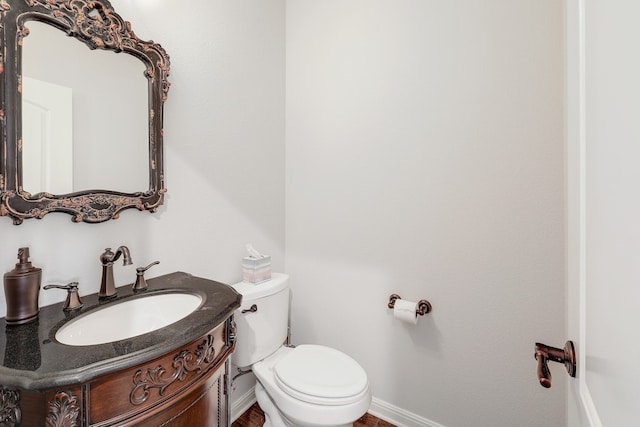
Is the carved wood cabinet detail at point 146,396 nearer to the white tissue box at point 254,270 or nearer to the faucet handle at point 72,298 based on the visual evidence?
the faucet handle at point 72,298

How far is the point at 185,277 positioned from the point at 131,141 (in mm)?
626

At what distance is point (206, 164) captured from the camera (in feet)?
4.99

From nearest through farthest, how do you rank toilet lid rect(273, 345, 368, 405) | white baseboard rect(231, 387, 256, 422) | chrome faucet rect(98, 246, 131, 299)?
chrome faucet rect(98, 246, 131, 299)
toilet lid rect(273, 345, 368, 405)
white baseboard rect(231, 387, 256, 422)

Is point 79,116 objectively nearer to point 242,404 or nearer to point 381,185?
point 381,185

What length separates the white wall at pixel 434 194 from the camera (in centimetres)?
126

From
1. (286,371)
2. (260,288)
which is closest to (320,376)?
(286,371)

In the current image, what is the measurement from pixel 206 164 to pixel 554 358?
153cm

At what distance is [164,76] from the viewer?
4.24ft

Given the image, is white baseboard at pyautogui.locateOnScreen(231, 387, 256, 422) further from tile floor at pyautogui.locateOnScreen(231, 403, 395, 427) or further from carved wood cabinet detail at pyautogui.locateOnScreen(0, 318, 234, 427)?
carved wood cabinet detail at pyautogui.locateOnScreen(0, 318, 234, 427)

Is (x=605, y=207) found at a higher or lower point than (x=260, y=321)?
higher

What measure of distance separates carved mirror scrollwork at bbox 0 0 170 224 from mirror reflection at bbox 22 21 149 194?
0.04 ft

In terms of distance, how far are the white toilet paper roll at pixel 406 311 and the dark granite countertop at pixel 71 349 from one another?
0.88 meters

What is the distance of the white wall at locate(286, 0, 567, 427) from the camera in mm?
1260

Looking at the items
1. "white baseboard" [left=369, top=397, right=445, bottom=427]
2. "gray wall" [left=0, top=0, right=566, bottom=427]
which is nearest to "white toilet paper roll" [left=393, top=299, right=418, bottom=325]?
"gray wall" [left=0, top=0, right=566, bottom=427]
